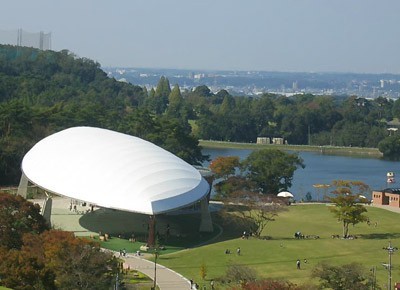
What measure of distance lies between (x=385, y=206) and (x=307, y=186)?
16759mm

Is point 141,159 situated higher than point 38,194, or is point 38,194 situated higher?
point 141,159

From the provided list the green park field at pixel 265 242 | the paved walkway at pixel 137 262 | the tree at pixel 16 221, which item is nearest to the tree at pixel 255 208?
the green park field at pixel 265 242

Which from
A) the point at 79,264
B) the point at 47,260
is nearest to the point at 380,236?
the point at 79,264

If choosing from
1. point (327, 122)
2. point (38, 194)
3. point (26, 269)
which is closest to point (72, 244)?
point (26, 269)

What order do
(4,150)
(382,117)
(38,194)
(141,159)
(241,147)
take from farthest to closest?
(382,117) < (241,147) < (4,150) < (38,194) < (141,159)

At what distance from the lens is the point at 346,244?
34906mm

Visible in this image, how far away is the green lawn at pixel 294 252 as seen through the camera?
30094mm

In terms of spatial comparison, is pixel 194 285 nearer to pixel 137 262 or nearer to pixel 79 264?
pixel 79 264

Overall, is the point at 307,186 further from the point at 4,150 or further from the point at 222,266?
the point at 222,266

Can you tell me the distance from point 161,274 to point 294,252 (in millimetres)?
6128

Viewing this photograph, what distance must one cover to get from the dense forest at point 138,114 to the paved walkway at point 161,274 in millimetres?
22873

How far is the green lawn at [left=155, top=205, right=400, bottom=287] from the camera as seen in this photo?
98.7ft

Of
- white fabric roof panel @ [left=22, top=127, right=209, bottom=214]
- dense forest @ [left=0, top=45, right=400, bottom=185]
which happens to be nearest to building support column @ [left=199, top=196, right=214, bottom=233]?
white fabric roof panel @ [left=22, top=127, right=209, bottom=214]

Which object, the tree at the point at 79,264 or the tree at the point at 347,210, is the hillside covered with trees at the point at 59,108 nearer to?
the tree at the point at 347,210
